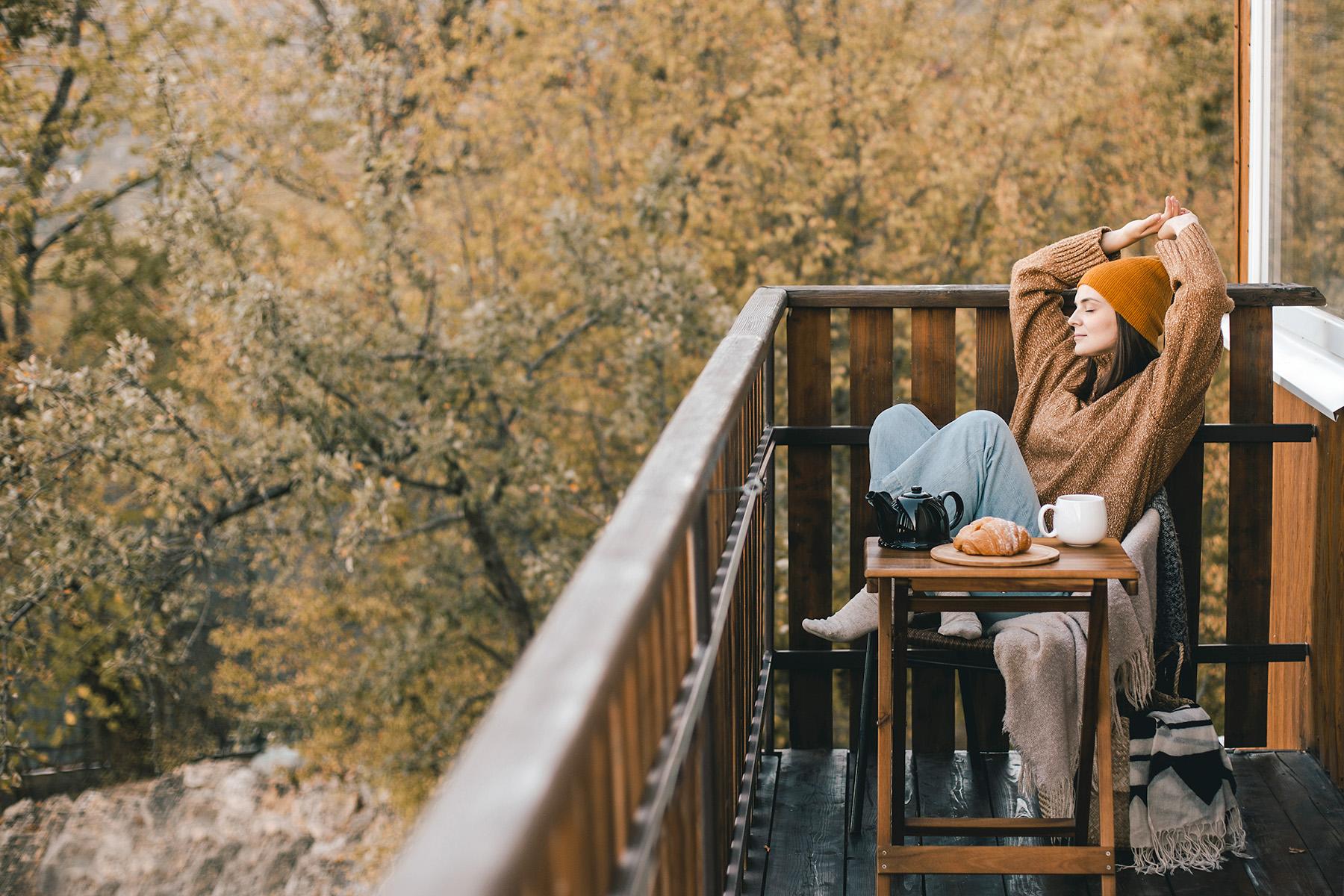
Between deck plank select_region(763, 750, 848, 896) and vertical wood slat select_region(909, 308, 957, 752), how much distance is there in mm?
207

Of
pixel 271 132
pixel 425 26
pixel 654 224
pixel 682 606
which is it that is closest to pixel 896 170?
pixel 654 224

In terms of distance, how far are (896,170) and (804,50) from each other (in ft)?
4.09

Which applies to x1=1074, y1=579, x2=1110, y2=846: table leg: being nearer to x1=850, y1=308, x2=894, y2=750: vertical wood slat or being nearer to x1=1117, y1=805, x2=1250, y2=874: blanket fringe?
x1=1117, y1=805, x2=1250, y2=874: blanket fringe

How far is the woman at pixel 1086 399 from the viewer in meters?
2.33

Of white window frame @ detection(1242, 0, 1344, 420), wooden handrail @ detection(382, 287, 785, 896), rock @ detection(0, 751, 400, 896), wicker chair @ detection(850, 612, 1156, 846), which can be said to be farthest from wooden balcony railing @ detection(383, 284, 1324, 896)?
rock @ detection(0, 751, 400, 896)

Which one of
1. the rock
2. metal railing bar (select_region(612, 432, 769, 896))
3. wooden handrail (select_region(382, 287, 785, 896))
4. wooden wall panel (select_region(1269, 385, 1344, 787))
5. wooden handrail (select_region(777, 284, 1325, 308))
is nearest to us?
wooden handrail (select_region(382, 287, 785, 896))

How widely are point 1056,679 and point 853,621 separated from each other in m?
0.35

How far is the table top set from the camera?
1.90 meters

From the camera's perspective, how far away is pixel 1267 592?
2.81m

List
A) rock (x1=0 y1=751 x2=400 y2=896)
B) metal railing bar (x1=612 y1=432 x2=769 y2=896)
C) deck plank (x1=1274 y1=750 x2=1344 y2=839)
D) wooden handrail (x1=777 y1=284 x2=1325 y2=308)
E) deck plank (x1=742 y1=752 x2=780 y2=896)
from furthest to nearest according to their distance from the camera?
rock (x1=0 y1=751 x2=400 y2=896) < wooden handrail (x1=777 y1=284 x2=1325 y2=308) < deck plank (x1=1274 y1=750 x2=1344 y2=839) < deck plank (x1=742 y1=752 x2=780 y2=896) < metal railing bar (x1=612 y1=432 x2=769 y2=896)

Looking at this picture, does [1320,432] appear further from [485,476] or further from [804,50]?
[804,50]

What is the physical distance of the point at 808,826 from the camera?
2.48m

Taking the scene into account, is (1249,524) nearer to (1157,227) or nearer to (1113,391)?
(1113,391)

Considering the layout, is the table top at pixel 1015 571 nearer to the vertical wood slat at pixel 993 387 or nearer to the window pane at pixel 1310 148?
the vertical wood slat at pixel 993 387
